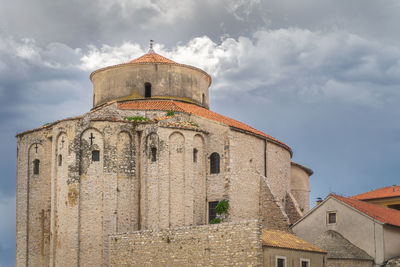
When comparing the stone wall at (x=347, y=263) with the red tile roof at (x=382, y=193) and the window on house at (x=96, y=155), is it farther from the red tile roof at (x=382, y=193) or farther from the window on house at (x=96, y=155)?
the window on house at (x=96, y=155)

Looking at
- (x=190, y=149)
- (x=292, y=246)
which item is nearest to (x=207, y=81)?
(x=190, y=149)

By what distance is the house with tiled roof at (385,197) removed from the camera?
146ft

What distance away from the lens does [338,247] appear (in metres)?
33.8

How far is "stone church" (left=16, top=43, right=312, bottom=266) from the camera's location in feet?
116

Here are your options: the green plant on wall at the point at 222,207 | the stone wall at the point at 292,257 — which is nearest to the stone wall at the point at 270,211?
the green plant on wall at the point at 222,207

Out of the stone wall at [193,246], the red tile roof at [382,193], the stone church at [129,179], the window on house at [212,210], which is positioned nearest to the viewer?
the stone wall at [193,246]

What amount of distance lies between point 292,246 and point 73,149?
46.8ft

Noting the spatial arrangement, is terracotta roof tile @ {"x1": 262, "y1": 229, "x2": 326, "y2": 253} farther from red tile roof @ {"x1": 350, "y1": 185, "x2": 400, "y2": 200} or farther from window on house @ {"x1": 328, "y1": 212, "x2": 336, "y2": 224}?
red tile roof @ {"x1": 350, "y1": 185, "x2": 400, "y2": 200}

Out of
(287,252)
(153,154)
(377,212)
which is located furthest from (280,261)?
(153,154)

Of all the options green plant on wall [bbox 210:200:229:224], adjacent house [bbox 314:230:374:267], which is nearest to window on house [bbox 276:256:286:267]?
adjacent house [bbox 314:230:374:267]

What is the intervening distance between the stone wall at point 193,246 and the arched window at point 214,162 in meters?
7.93

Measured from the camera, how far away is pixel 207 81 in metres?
47.4

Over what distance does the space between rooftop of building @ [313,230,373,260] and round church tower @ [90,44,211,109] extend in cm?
1494

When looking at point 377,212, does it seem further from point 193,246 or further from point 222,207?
point 193,246
